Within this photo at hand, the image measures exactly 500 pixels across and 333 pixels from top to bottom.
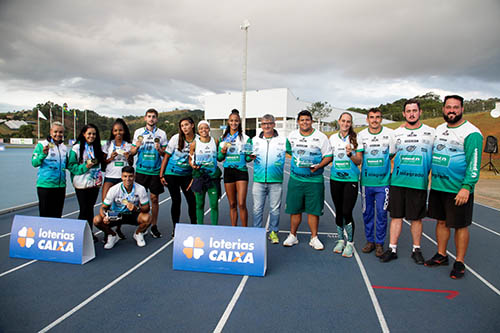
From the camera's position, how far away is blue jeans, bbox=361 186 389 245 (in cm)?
367

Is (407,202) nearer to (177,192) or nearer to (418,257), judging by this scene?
(418,257)

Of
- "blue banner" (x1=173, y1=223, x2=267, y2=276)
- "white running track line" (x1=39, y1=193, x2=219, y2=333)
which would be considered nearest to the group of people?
"white running track line" (x1=39, y1=193, x2=219, y2=333)

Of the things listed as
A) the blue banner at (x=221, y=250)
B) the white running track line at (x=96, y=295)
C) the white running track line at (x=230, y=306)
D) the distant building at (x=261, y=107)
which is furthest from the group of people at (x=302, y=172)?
the distant building at (x=261, y=107)

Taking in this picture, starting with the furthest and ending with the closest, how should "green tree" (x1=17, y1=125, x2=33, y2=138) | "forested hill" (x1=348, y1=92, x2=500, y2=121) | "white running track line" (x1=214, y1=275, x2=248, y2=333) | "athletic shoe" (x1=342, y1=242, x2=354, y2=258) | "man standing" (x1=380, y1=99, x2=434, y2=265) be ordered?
"green tree" (x1=17, y1=125, x2=33, y2=138), "forested hill" (x1=348, y1=92, x2=500, y2=121), "athletic shoe" (x1=342, y1=242, x2=354, y2=258), "man standing" (x1=380, y1=99, x2=434, y2=265), "white running track line" (x1=214, y1=275, x2=248, y2=333)

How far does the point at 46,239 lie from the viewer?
356cm

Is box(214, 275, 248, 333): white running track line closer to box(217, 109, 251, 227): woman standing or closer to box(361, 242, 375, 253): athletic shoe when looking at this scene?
box(217, 109, 251, 227): woman standing

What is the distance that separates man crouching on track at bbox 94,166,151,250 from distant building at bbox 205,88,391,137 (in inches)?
1328

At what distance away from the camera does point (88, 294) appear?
109 inches

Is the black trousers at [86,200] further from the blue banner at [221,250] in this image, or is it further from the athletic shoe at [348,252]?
the athletic shoe at [348,252]

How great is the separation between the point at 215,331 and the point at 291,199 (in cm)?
213

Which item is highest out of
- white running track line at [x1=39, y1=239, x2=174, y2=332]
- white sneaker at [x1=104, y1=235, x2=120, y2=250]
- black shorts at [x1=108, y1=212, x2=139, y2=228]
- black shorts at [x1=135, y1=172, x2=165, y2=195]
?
black shorts at [x1=135, y1=172, x2=165, y2=195]

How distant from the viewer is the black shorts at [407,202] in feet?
11.5

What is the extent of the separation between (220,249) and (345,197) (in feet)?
5.76

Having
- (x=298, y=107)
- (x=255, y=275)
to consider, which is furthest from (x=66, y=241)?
(x=298, y=107)
